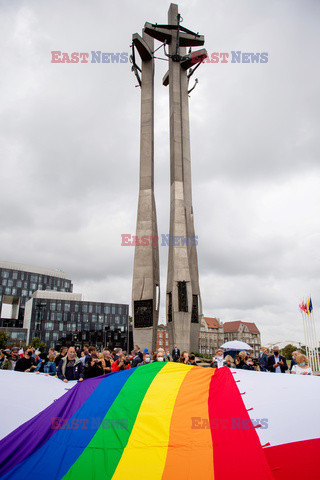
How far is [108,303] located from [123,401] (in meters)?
90.5

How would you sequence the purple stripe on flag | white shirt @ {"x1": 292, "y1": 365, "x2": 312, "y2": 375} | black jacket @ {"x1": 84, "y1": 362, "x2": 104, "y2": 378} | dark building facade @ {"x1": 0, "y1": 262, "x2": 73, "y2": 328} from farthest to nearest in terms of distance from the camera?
dark building facade @ {"x1": 0, "y1": 262, "x2": 73, "y2": 328} → black jacket @ {"x1": 84, "y1": 362, "x2": 104, "y2": 378} → white shirt @ {"x1": 292, "y1": 365, "x2": 312, "y2": 375} → the purple stripe on flag

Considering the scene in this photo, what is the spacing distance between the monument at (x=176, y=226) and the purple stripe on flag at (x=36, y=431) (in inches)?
809

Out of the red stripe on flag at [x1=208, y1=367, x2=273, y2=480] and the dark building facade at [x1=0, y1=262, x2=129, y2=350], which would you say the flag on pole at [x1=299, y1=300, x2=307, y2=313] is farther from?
the dark building facade at [x1=0, y1=262, x2=129, y2=350]

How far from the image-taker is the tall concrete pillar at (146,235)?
86.2 feet

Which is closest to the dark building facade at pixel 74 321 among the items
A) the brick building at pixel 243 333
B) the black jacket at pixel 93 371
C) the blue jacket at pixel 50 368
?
the brick building at pixel 243 333

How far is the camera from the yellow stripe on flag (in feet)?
13.8

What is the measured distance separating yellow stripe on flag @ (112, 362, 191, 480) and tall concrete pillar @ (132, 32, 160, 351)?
68.8 ft

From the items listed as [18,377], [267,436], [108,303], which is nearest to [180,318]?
[18,377]

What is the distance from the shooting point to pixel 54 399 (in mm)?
5730

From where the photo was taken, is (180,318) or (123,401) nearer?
(123,401)

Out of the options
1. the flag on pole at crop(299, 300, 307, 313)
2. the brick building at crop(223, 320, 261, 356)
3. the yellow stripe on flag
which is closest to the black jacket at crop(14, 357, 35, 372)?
the yellow stripe on flag

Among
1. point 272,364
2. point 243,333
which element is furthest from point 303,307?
point 243,333

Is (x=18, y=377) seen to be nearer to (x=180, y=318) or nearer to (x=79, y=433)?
(x=79, y=433)

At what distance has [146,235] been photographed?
28.0m
